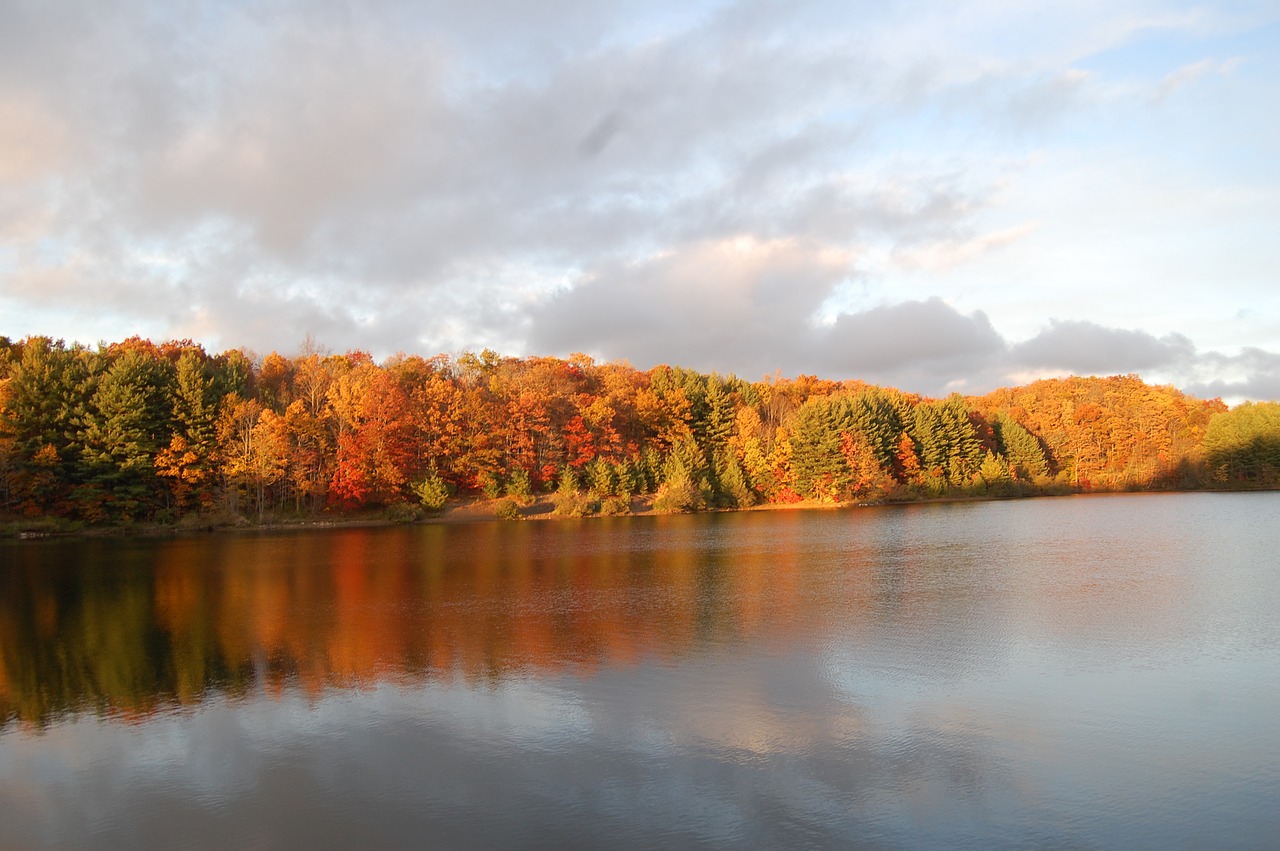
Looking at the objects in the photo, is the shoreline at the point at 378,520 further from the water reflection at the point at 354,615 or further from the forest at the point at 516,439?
the water reflection at the point at 354,615

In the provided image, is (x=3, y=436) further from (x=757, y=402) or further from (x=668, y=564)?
(x=757, y=402)

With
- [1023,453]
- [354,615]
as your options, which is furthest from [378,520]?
[1023,453]

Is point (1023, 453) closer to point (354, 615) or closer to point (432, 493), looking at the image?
point (432, 493)

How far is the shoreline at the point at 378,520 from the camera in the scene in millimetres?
43062

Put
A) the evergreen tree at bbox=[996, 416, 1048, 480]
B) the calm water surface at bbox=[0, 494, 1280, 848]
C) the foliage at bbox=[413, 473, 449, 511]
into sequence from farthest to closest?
the evergreen tree at bbox=[996, 416, 1048, 480] → the foliage at bbox=[413, 473, 449, 511] → the calm water surface at bbox=[0, 494, 1280, 848]

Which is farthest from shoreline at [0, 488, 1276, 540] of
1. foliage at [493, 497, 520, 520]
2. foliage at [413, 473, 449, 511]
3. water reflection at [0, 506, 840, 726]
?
water reflection at [0, 506, 840, 726]

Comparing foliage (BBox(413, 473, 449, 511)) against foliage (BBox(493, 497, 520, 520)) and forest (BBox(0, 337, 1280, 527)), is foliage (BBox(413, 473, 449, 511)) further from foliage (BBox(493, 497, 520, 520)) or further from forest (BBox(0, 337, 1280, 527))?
foliage (BBox(493, 497, 520, 520))

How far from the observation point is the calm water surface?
7.64 meters

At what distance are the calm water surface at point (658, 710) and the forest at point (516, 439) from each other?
87.8 ft

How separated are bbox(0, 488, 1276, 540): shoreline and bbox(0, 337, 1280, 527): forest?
1.45 ft

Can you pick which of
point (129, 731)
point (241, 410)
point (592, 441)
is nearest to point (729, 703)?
point (129, 731)

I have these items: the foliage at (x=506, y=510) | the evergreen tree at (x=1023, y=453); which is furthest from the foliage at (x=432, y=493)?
the evergreen tree at (x=1023, y=453)

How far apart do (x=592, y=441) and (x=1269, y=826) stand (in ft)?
179

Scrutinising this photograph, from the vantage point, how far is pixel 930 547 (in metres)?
29.0
